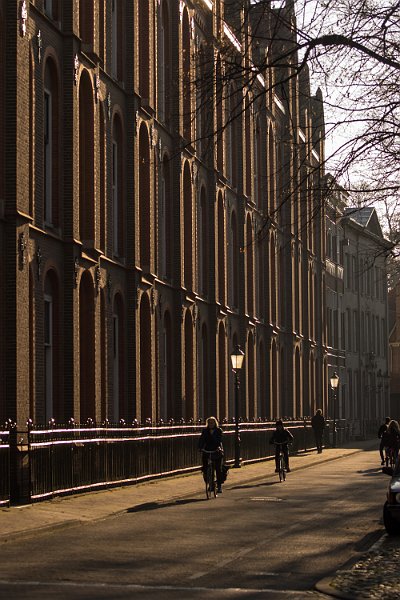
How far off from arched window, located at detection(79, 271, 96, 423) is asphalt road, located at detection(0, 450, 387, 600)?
5.28m

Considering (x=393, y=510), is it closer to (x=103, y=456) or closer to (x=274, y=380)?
(x=103, y=456)

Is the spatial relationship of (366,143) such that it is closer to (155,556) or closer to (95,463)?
(155,556)

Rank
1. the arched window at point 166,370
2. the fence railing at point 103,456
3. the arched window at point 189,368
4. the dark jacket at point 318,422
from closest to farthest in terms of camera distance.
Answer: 1. the fence railing at point 103,456
2. the arched window at point 166,370
3. the arched window at point 189,368
4. the dark jacket at point 318,422

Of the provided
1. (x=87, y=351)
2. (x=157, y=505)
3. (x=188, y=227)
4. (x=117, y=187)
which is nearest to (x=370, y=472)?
(x=188, y=227)

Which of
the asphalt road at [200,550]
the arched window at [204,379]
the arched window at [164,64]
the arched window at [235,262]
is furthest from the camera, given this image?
the arched window at [235,262]

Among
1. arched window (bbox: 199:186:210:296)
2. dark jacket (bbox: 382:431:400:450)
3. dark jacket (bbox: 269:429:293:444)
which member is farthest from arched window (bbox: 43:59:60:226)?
arched window (bbox: 199:186:210:296)

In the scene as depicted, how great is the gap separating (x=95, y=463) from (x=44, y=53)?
8605 millimetres

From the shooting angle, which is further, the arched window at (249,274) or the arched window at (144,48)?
the arched window at (249,274)

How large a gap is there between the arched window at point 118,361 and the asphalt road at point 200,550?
815cm

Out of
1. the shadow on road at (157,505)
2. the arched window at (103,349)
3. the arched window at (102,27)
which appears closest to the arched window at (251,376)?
the arched window at (103,349)

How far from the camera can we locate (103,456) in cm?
2902

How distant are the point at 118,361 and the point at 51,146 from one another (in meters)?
7.90

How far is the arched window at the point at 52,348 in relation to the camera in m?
29.1

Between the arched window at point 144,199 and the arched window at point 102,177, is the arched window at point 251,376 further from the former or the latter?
the arched window at point 102,177
